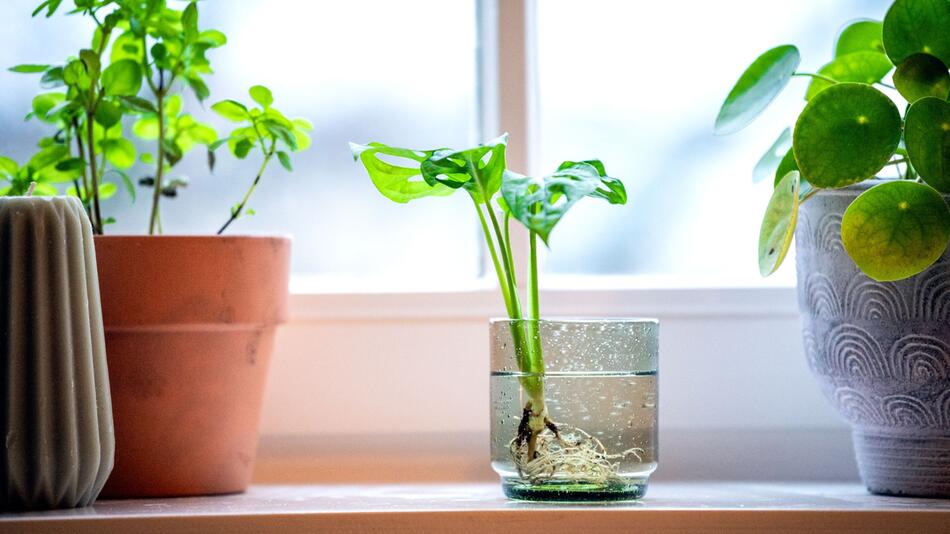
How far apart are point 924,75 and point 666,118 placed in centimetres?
36

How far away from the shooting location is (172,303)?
A: 86 centimetres

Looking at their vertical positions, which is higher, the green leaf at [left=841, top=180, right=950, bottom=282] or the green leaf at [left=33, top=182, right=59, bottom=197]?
the green leaf at [left=33, top=182, right=59, bottom=197]

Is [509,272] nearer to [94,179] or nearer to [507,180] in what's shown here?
[507,180]

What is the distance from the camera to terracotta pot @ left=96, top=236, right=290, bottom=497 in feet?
2.81

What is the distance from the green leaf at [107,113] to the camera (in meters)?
0.91

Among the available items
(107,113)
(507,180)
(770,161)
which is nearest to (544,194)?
(507,180)

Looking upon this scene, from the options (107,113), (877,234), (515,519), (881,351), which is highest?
(107,113)

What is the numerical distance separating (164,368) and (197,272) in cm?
9

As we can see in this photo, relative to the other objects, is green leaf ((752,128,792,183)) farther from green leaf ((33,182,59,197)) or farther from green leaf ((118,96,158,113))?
green leaf ((33,182,59,197))

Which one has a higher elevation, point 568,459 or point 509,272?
point 509,272

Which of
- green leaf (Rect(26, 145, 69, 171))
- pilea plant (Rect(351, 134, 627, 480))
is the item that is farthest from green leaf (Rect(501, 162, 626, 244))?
green leaf (Rect(26, 145, 69, 171))

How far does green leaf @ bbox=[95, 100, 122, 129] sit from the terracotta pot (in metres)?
0.13

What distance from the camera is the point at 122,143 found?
988 mm

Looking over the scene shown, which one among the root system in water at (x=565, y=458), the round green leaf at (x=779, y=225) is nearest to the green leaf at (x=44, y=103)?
the root system in water at (x=565, y=458)
